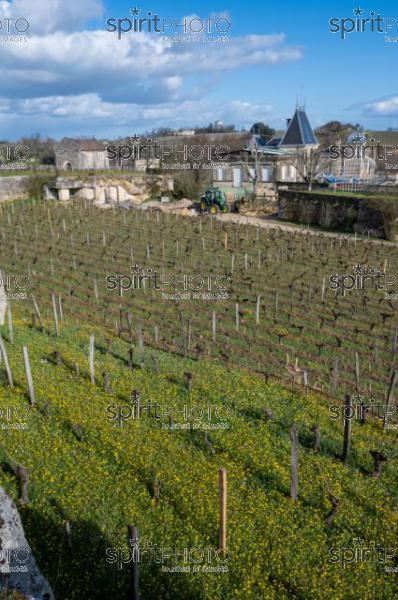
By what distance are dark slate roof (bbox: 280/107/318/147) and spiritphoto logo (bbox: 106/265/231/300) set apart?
3604 centimetres

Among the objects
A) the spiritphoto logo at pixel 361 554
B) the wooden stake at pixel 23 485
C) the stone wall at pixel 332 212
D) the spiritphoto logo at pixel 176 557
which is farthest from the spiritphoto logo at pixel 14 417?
the stone wall at pixel 332 212

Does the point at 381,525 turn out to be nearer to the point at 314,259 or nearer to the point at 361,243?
the point at 314,259

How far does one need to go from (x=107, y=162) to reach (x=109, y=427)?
61208 mm

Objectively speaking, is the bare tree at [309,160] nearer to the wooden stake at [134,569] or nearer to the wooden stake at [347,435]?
the wooden stake at [347,435]

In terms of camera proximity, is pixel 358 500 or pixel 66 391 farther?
pixel 66 391

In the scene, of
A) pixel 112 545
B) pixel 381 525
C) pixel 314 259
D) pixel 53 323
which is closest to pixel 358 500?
pixel 381 525

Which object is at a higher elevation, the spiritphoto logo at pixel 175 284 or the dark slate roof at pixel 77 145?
the dark slate roof at pixel 77 145

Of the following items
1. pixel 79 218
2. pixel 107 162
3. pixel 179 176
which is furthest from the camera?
pixel 107 162

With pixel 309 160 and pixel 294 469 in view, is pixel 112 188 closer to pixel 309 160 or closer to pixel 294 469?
pixel 309 160

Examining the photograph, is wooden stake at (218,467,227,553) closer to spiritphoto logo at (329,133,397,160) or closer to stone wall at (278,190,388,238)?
stone wall at (278,190,388,238)

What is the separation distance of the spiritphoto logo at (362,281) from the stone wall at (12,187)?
3526cm

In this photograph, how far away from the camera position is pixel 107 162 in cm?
6588

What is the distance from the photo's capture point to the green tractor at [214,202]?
40188 mm

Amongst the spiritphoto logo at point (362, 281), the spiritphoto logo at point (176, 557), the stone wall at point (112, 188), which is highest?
the stone wall at point (112, 188)
